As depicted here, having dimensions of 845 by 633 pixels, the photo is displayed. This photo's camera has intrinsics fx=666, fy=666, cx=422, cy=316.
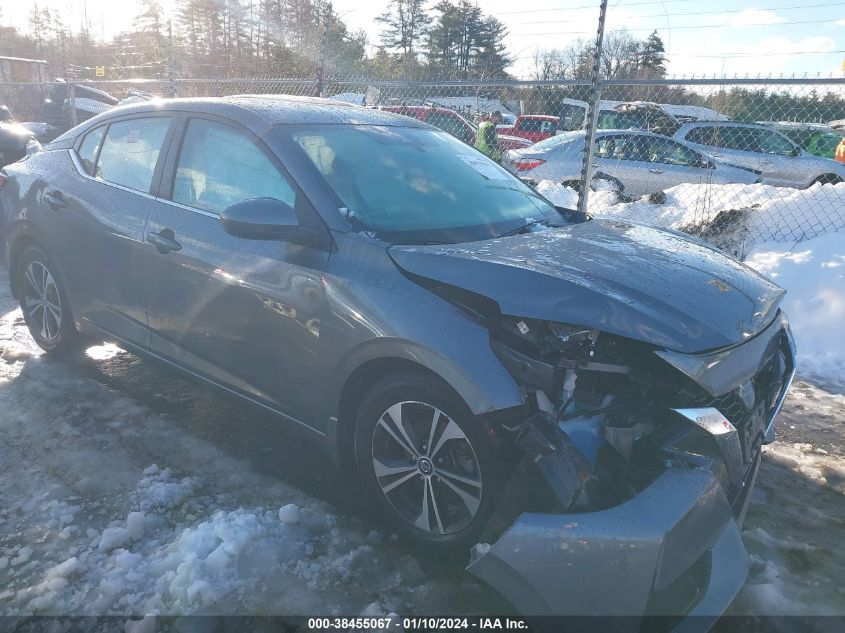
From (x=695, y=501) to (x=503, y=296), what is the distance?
895 millimetres

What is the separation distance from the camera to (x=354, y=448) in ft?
9.12

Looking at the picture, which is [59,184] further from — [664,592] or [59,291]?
[664,592]

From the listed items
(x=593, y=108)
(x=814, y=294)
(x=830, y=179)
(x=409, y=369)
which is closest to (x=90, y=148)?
(x=409, y=369)

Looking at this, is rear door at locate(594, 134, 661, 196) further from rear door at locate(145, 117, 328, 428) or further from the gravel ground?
rear door at locate(145, 117, 328, 428)

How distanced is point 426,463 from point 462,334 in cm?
54

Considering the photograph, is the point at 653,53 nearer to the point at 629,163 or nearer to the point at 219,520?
the point at 629,163

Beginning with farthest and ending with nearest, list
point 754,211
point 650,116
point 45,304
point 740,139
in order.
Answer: point 650,116, point 740,139, point 754,211, point 45,304

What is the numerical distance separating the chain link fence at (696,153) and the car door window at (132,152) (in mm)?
2024

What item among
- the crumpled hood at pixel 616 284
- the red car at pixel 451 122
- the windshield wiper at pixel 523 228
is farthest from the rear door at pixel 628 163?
the crumpled hood at pixel 616 284

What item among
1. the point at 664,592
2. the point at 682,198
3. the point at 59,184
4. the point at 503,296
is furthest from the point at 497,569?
the point at 682,198

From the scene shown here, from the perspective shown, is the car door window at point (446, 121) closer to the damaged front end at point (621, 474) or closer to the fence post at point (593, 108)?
the fence post at point (593, 108)

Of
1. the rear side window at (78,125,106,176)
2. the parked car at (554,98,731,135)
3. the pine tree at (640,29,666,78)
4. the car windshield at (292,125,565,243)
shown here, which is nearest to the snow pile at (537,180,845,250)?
the pine tree at (640,29,666,78)

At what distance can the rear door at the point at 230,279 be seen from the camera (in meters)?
2.86

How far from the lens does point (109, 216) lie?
3.75 meters
